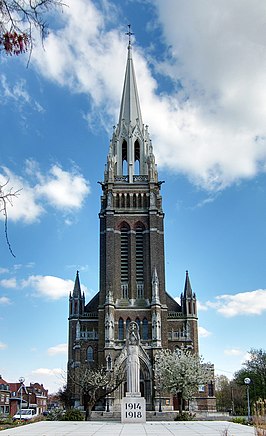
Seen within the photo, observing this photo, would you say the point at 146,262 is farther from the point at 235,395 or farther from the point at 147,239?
the point at 235,395

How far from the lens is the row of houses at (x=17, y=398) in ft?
A: 289

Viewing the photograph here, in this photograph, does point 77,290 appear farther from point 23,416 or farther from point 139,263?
point 23,416

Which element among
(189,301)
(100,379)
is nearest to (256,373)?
(189,301)

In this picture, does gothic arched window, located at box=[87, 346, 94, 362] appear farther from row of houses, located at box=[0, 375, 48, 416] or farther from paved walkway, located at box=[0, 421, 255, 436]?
paved walkway, located at box=[0, 421, 255, 436]

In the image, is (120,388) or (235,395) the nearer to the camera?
(120,388)

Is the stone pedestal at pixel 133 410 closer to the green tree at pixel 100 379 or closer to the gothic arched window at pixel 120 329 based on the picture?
the green tree at pixel 100 379

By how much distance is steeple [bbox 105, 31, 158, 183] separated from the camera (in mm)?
70000

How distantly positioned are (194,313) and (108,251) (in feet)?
43.6

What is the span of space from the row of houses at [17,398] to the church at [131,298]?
2484cm

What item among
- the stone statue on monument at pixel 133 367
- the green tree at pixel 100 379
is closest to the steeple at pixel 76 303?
the green tree at pixel 100 379

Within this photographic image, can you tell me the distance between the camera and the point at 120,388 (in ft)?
187

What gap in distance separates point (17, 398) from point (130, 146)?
50.7m

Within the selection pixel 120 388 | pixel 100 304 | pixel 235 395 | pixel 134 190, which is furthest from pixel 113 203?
pixel 235 395

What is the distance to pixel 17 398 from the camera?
91.4 meters
